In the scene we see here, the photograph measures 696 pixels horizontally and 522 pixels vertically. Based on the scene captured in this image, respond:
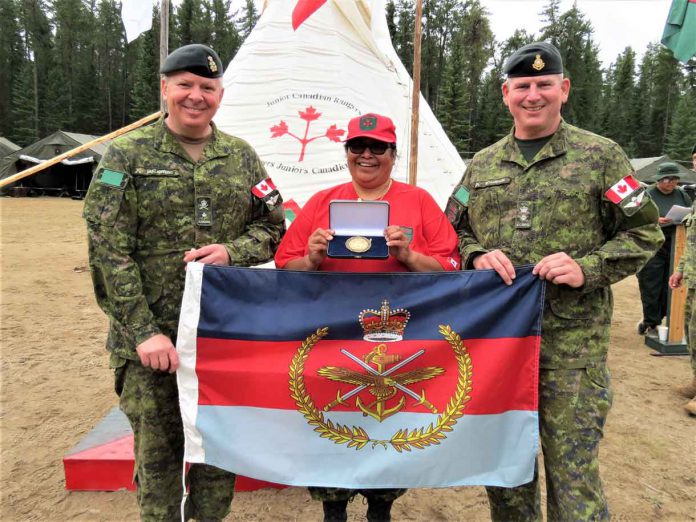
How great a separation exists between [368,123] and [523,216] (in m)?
0.84

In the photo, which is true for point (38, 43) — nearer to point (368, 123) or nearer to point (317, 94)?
point (317, 94)

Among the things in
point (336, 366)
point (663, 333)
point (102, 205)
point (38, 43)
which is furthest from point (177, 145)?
point (38, 43)

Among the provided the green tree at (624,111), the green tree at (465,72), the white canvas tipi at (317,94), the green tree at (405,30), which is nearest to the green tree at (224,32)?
the green tree at (405,30)

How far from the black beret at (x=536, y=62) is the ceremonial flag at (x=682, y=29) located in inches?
219

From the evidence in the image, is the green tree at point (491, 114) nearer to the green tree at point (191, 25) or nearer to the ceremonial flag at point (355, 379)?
the green tree at point (191, 25)

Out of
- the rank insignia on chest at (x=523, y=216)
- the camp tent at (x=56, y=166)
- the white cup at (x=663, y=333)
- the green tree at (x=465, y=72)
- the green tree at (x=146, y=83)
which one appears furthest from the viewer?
the green tree at (x=146, y=83)

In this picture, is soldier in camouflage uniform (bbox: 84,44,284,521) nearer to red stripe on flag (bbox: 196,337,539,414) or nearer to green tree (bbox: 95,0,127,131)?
red stripe on flag (bbox: 196,337,539,414)

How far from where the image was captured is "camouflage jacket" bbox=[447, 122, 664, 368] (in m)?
2.22

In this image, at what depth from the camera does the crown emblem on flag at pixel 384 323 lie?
7.70 ft

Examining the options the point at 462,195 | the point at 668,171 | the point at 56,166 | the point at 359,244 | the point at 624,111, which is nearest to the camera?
the point at 359,244

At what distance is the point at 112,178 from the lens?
2244mm

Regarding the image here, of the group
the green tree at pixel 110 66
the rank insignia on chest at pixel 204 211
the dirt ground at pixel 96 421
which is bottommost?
the dirt ground at pixel 96 421

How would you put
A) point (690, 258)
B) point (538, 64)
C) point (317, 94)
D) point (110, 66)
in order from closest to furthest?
point (538, 64), point (690, 258), point (317, 94), point (110, 66)

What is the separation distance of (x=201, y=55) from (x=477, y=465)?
7.36 feet
